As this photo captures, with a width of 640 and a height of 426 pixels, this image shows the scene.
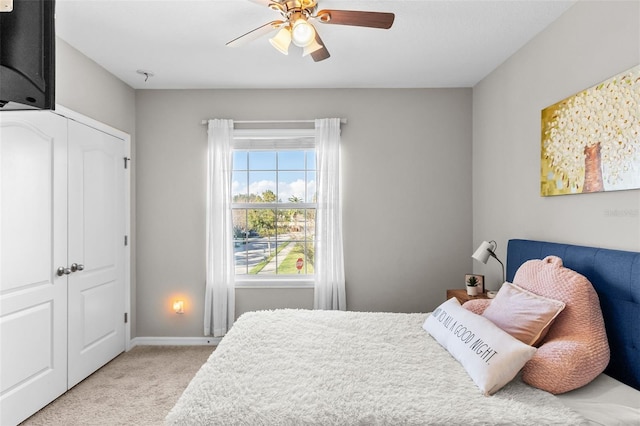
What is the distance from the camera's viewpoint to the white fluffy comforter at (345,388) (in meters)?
1.40

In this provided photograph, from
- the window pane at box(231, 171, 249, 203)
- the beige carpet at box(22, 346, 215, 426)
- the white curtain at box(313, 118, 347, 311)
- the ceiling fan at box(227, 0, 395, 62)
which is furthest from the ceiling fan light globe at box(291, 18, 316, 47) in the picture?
the beige carpet at box(22, 346, 215, 426)

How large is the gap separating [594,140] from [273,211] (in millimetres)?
2906

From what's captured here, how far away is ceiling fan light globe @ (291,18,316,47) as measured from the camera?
2.03m

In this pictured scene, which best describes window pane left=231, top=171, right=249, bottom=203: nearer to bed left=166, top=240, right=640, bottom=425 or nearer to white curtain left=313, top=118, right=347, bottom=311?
white curtain left=313, top=118, right=347, bottom=311

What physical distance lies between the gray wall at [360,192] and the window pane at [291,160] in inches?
15.3

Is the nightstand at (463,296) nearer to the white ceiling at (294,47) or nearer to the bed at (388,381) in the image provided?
the bed at (388,381)

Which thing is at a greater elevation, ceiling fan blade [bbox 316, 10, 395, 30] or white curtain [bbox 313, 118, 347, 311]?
ceiling fan blade [bbox 316, 10, 395, 30]

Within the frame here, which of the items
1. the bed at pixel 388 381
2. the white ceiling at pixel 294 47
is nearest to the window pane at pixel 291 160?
the white ceiling at pixel 294 47

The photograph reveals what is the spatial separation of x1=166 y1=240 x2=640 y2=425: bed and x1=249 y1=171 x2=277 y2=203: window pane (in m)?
1.90

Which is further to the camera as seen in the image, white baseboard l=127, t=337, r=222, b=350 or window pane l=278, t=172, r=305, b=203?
window pane l=278, t=172, r=305, b=203

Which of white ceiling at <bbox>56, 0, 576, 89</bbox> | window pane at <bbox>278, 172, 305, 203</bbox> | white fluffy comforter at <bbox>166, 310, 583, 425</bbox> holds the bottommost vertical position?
white fluffy comforter at <bbox>166, 310, 583, 425</bbox>

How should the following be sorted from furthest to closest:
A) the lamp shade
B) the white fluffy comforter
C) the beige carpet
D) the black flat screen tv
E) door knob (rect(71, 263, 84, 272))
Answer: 1. the lamp shade
2. door knob (rect(71, 263, 84, 272))
3. the beige carpet
4. the white fluffy comforter
5. the black flat screen tv

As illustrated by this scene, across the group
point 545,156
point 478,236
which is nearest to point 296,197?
point 478,236

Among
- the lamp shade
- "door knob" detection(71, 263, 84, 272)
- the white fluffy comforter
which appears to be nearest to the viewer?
the white fluffy comforter
